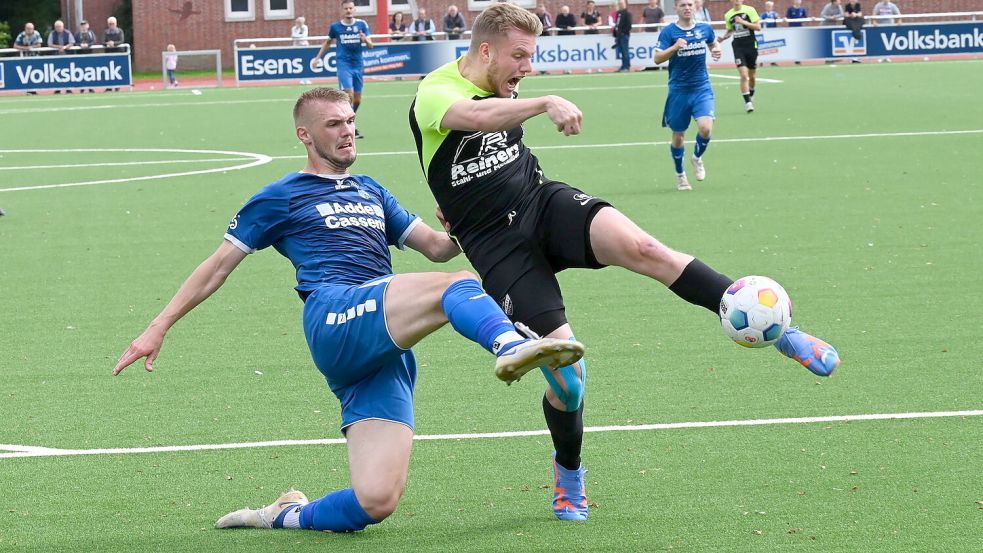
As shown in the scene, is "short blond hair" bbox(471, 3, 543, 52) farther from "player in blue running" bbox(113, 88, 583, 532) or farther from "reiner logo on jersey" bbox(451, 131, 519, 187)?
"player in blue running" bbox(113, 88, 583, 532)

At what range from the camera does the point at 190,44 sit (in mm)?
50938

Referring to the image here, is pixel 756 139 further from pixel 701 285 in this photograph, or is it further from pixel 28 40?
pixel 28 40

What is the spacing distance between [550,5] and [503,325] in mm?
45983

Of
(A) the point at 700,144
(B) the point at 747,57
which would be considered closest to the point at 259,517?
(A) the point at 700,144

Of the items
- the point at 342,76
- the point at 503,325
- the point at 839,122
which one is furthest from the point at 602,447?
the point at 342,76

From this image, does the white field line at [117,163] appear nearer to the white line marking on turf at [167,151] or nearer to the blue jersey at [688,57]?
the white line marking on turf at [167,151]

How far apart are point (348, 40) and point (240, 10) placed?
2893 cm

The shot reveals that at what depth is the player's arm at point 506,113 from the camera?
4895 mm

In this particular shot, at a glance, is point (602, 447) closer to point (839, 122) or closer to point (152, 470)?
point (152, 470)

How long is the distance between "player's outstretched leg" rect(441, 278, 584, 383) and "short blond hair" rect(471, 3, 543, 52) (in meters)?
1.23

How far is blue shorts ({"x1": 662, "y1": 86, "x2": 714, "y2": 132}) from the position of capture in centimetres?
1579

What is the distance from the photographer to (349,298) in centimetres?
543

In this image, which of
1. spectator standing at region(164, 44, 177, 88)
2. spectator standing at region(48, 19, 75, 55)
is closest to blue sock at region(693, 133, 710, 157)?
spectator standing at region(164, 44, 177, 88)

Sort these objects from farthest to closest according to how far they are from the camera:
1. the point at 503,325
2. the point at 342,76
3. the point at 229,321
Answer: the point at 342,76 < the point at 229,321 < the point at 503,325
